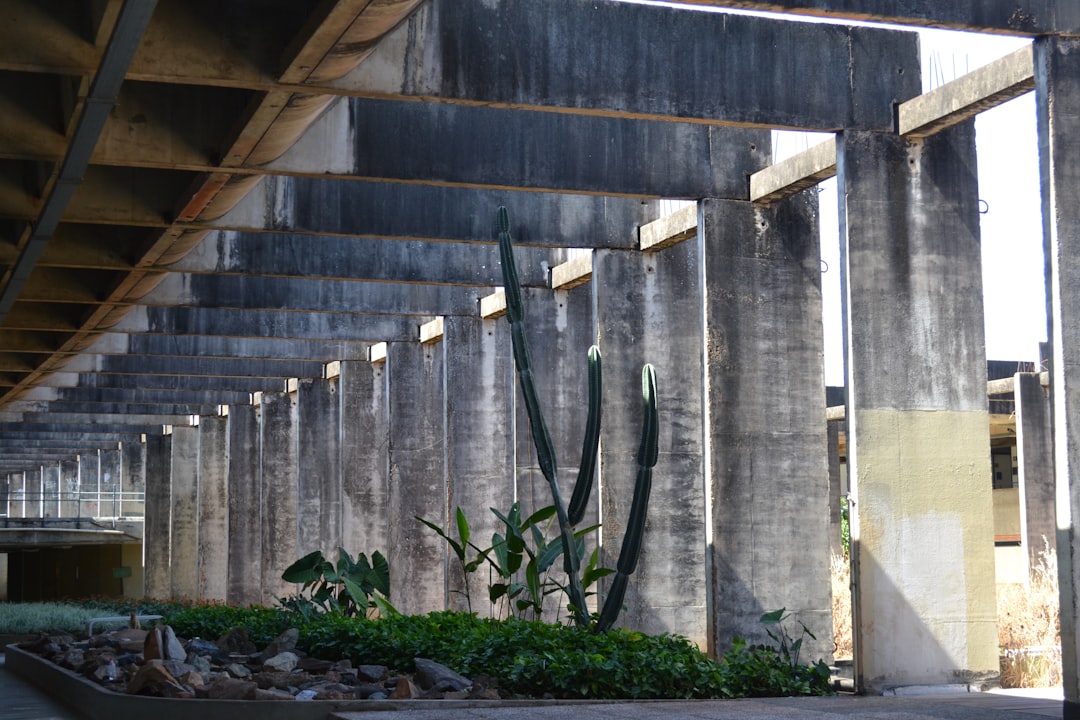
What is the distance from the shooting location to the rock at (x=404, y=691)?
9023 millimetres

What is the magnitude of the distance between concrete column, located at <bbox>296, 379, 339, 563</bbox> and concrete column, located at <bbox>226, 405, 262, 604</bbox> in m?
4.11

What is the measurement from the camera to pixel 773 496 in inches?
504

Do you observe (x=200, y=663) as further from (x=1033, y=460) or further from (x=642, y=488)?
(x=1033, y=460)

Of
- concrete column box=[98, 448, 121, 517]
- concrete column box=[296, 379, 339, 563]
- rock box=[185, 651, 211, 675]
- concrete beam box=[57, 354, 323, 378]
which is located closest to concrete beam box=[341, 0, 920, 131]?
rock box=[185, 651, 211, 675]

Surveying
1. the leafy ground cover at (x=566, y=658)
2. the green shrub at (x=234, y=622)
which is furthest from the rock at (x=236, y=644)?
the leafy ground cover at (x=566, y=658)

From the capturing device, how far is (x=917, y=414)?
36.1 feet

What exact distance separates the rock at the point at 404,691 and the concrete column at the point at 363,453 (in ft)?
50.6

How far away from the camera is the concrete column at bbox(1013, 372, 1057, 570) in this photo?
21203 millimetres

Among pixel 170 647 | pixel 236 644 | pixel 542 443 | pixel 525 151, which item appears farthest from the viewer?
pixel 236 644

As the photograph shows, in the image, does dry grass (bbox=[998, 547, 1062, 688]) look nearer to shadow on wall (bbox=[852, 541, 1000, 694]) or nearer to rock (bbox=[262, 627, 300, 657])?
shadow on wall (bbox=[852, 541, 1000, 694])

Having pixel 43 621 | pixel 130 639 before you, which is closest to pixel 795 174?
pixel 130 639

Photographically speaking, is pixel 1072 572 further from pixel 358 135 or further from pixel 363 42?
pixel 358 135

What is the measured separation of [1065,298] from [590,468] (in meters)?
3.64

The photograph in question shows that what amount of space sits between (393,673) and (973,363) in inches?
213
